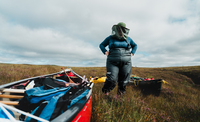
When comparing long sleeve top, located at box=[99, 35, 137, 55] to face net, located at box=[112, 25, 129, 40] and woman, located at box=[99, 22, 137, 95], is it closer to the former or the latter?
woman, located at box=[99, 22, 137, 95]

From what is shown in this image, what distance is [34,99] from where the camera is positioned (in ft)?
4.89

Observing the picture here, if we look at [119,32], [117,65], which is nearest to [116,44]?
[119,32]

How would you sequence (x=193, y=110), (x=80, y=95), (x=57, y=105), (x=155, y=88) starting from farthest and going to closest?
1. (x=155, y=88)
2. (x=193, y=110)
3. (x=80, y=95)
4. (x=57, y=105)

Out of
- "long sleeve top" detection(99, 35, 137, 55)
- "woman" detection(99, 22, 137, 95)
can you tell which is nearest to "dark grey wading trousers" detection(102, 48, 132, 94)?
"woman" detection(99, 22, 137, 95)

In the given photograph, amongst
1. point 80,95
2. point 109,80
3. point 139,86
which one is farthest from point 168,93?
point 80,95

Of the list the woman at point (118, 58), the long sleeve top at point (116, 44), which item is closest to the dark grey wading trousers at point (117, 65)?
the woman at point (118, 58)

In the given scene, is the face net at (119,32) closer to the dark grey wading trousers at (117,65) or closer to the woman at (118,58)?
the woman at (118,58)

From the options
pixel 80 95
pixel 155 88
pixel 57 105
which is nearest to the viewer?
pixel 57 105

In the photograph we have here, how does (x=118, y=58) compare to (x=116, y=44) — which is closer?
(x=118, y=58)

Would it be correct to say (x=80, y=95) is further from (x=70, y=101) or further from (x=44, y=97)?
(x=44, y=97)

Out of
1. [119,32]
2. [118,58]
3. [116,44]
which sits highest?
[119,32]

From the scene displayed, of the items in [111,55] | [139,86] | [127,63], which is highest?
[111,55]

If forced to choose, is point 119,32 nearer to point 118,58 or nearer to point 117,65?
point 118,58

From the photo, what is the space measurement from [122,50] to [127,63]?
45 cm
